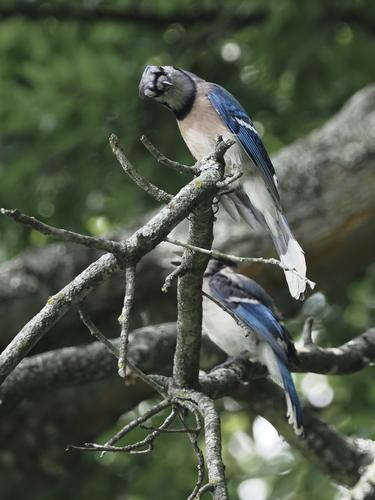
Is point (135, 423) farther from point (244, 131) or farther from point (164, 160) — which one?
point (244, 131)

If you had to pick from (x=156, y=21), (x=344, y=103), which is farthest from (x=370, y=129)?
(x=156, y=21)

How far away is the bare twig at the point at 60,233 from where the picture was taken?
2.37m

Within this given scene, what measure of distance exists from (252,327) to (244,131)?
111 centimetres

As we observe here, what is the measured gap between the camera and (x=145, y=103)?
717cm

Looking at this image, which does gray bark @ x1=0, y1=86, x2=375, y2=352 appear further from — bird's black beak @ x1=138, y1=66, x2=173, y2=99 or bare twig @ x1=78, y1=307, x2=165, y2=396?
bare twig @ x1=78, y1=307, x2=165, y2=396

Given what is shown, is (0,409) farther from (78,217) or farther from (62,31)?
(62,31)

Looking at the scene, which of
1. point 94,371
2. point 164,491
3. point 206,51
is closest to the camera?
point 94,371

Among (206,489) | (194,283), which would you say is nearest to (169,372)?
(194,283)

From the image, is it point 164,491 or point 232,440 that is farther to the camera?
point 232,440

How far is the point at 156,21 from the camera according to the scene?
775 centimetres

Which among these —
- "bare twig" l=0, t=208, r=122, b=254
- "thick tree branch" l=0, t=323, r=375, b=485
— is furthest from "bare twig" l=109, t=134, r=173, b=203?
"thick tree branch" l=0, t=323, r=375, b=485

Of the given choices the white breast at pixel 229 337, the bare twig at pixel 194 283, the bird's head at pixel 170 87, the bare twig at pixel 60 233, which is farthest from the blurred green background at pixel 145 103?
the bare twig at pixel 60 233

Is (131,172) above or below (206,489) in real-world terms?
above

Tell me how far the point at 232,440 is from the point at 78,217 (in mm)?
1991
